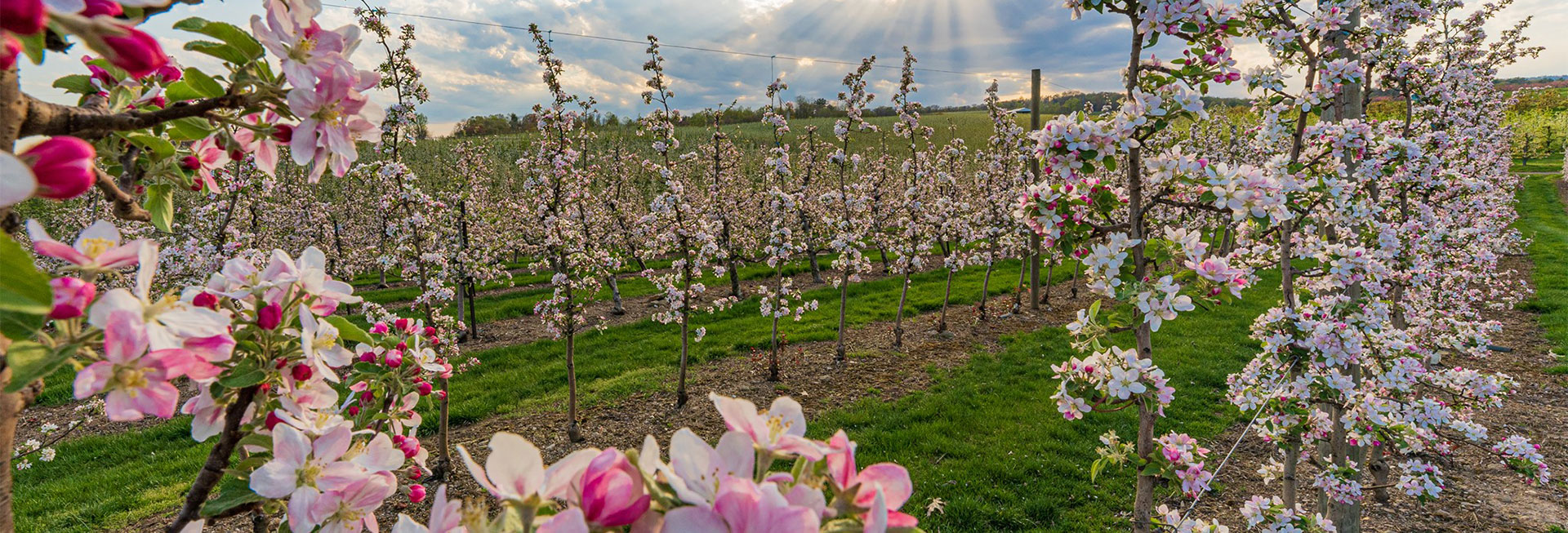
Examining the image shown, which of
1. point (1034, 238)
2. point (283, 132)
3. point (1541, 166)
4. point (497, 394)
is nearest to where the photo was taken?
point (283, 132)

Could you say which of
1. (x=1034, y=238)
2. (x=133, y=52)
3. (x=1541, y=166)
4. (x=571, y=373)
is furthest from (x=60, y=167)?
(x=1541, y=166)

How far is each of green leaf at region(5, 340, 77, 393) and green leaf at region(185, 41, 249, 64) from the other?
404mm

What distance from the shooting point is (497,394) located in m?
7.36

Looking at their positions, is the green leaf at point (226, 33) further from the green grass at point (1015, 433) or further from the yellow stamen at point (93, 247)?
the green grass at point (1015, 433)

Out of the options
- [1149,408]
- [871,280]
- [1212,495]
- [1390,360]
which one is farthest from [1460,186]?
[871,280]

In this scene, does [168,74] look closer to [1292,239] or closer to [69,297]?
[69,297]

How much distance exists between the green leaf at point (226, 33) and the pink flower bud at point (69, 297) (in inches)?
13.5

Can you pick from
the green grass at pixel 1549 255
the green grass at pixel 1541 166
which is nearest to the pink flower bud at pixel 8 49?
the green grass at pixel 1549 255

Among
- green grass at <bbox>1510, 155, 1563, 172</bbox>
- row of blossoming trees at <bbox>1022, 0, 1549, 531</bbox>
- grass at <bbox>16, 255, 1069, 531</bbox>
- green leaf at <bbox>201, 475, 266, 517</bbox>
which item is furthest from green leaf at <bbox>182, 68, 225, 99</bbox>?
green grass at <bbox>1510, 155, 1563, 172</bbox>

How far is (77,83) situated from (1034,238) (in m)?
10.6

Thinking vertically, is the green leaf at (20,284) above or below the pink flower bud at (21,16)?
below

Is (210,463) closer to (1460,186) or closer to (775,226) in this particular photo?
(775,226)

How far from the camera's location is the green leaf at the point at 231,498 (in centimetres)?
93

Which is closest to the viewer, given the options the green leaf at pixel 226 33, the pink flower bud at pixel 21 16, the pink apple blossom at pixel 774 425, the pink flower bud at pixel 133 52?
the pink flower bud at pixel 21 16
